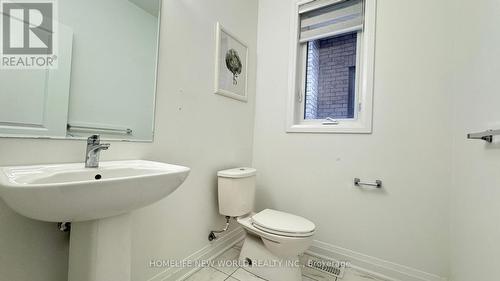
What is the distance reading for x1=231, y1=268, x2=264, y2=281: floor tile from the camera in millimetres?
1355

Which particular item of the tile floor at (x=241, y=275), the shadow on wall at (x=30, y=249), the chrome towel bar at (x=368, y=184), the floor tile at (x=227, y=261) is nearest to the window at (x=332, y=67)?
the chrome towel bar at (x=368, y=184)

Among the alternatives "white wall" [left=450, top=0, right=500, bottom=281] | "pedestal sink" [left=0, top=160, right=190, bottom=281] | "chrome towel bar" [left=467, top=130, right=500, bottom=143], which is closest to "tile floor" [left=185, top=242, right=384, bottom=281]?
"white wall" [left=450, top=0, right=500, bottom=281]

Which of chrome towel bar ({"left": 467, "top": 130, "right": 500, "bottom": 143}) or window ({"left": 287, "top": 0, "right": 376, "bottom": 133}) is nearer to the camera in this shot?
chrome towel bar ({"left": 467, "top": 130, "right": 500, "bottom": 143})

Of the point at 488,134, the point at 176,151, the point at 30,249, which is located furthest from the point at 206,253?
the point at 488,134

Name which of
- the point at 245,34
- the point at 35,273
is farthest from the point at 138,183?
the point at 245,34

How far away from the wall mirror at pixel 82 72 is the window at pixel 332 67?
1.20m

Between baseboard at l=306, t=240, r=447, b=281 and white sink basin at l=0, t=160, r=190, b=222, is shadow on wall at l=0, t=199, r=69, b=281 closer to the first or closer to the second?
white sink basin at l=0, t=160, r=190, b=222

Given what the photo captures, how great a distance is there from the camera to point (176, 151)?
4.14 feet

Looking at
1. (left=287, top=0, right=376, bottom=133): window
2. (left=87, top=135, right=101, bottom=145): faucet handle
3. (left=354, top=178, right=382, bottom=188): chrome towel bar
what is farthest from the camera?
(left=287, top=0, right=376, bottom=133): window

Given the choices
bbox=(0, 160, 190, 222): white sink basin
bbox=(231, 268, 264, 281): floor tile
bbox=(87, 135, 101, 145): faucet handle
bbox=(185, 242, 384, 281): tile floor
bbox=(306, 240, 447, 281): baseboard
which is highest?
bbox=(87, 135, 101, 145): faucet handle

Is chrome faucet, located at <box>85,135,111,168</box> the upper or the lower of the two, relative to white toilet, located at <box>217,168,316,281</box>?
upper

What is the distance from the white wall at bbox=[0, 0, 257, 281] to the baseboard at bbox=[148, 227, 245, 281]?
60mm

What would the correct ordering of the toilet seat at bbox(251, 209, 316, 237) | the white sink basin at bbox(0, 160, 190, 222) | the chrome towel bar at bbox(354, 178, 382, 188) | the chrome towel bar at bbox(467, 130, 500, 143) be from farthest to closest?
the chrome towel bar at bbox(354, 178, 382, 188) → the toilet seat at bbox(251, 209, 316, 237) → the chrome towel bar at bbox(467, 130, 500, 143) → the white sink basin at bbox(0, 160, 190, 222)

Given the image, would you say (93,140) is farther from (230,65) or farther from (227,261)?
(227,261)
